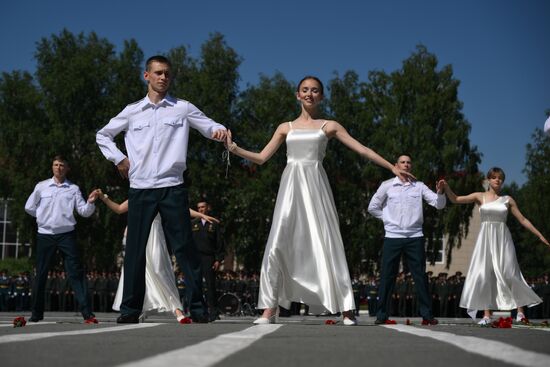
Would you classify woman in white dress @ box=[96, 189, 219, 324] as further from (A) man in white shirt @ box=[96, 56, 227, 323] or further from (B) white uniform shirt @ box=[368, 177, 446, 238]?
(A) man in white shirt @ box=[96, 56, 227, 323]

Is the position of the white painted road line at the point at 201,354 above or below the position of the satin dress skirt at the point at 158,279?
below

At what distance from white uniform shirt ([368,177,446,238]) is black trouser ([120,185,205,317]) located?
14.5 feet

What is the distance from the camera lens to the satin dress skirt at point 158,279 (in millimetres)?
14219

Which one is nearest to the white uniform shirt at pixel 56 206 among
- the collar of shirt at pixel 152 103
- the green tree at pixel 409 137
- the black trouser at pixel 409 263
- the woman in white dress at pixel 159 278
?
the woman in white dress at pixel 159 278

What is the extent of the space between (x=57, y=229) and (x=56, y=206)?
1.03ft

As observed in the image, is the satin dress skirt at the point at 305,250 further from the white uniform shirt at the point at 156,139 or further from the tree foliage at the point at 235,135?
the tree foliage at the point at 235,135

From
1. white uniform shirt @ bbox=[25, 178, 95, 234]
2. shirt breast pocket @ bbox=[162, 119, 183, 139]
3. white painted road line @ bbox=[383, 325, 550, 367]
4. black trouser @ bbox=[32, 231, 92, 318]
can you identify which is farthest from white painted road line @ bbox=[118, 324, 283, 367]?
white uniform shirt @ bbox=[25, 178, 95, 234]

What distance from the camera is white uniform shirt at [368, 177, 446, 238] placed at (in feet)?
42.1

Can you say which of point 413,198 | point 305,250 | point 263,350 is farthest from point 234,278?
point 263,350

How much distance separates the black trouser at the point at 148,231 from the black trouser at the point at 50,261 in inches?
121

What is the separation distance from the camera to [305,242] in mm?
9398

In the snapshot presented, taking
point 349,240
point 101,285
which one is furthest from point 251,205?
point 101,285

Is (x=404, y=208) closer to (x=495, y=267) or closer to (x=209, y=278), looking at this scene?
(x=495, y=267)

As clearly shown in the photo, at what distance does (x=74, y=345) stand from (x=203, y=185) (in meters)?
44.4
